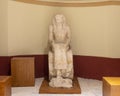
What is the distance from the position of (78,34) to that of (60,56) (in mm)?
1244

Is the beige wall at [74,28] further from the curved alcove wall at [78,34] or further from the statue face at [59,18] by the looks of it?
the statue face at [59,18]

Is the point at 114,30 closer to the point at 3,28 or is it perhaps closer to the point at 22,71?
the point at 22,71

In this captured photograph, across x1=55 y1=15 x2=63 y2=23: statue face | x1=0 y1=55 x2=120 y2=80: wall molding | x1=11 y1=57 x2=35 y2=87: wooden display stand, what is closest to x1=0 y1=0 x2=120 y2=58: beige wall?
x1=0 y1=55 x2=120 y2=80: wall molding

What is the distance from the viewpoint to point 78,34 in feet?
20.0

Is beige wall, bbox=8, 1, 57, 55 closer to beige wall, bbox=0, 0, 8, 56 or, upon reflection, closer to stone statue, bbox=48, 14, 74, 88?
beige wall, bbox=0, 0, 8, 56

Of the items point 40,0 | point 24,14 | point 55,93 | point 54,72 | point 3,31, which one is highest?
point 40,0

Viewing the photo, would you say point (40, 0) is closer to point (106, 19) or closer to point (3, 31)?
point (3, 31)

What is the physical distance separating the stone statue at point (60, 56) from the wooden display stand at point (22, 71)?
0.45m

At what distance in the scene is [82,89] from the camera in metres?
4.89

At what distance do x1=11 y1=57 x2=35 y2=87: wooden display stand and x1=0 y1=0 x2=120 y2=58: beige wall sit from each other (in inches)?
19.7

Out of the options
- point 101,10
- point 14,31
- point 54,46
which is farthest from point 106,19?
point 14,31

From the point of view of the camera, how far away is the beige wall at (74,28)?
551 centimetres

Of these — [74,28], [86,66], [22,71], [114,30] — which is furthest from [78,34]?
[22,71]

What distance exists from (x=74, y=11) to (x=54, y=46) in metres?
1.38
